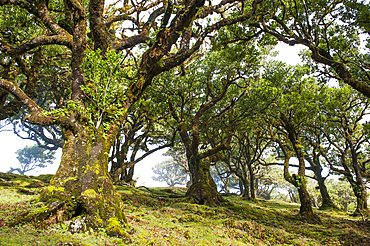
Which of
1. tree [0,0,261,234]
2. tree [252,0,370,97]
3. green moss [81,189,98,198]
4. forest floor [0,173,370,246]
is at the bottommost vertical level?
forest floor [0,173,370,246]

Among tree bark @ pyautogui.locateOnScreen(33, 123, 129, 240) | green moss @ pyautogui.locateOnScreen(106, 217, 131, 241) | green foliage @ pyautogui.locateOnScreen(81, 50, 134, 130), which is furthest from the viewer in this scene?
green foliage @ pyautogui.locateOnScreen(81, 50, 134, 130)

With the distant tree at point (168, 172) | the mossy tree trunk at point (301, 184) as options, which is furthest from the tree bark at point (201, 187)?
the distant tree at point (168, 172)

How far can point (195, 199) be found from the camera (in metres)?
11.4

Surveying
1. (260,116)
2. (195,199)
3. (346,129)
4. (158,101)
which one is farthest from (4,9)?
(346,129)

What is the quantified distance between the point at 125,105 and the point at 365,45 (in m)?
13.6

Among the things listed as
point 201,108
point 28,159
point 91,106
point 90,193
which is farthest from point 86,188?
point 28,159

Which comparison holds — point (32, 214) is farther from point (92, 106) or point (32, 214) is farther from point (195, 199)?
point (195, 199)

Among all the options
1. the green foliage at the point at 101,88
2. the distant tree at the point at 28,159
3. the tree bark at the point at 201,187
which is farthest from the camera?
the distant tree at the point at 28,159

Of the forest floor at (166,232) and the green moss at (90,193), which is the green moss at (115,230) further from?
the green moss at (90,193)

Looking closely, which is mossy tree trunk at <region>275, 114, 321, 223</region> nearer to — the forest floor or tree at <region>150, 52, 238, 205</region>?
the forest floor

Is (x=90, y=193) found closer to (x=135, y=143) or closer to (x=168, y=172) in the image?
(x=135, y=143)

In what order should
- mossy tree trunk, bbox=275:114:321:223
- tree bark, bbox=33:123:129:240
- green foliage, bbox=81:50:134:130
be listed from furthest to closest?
mossy tree trunk, bbox=275:114:321:223, green foliage, bbox=81:50:134:130, tree bark, bbox=33:123:129:240

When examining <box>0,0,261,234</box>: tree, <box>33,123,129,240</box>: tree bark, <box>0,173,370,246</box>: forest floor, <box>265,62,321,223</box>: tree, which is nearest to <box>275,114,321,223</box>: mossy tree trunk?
<box>265,62,321,223</box>: tree

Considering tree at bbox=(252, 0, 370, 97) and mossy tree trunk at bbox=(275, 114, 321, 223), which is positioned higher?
tree at bbox=(252, 0, 370, 97)
